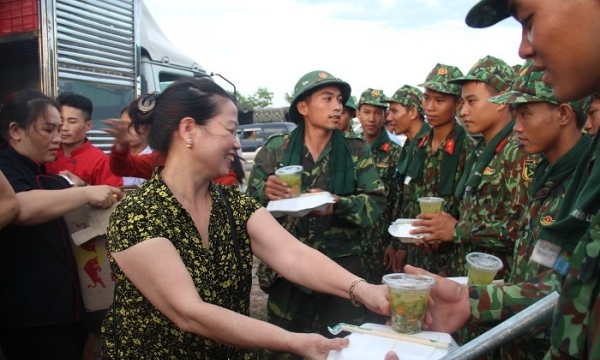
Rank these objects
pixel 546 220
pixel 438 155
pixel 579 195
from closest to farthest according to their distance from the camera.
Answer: pixel 579 195 < pixel 546 220 < pixel 438 155

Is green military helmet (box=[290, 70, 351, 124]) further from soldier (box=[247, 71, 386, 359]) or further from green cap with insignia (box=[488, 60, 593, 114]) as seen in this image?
green cap with insignia (box=[488, 60, 593, 114])

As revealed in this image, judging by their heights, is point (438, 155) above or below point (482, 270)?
above

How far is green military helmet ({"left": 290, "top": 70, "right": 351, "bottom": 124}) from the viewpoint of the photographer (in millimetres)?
3617

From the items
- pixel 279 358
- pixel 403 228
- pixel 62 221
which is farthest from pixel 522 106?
pixel 62 221

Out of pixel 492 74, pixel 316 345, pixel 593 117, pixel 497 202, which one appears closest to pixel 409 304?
pixel 316 345

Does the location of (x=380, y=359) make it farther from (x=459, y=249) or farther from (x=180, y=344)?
(x=459, y=249)

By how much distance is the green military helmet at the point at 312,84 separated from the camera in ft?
11.9

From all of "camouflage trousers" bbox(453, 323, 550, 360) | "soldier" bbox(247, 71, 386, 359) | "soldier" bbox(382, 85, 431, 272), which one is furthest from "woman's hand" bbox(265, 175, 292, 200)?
"soldier" bbox(382, 85, 431, 272)

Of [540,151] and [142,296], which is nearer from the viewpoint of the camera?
[142,296]

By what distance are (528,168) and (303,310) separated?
173 centimetres

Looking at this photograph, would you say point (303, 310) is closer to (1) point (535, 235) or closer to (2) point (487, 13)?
(1) point (535, 235)

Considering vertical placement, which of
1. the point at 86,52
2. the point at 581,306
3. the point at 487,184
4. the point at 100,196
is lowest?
the point at 100,196

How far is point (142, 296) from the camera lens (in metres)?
2.00

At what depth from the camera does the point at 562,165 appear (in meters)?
2.21
